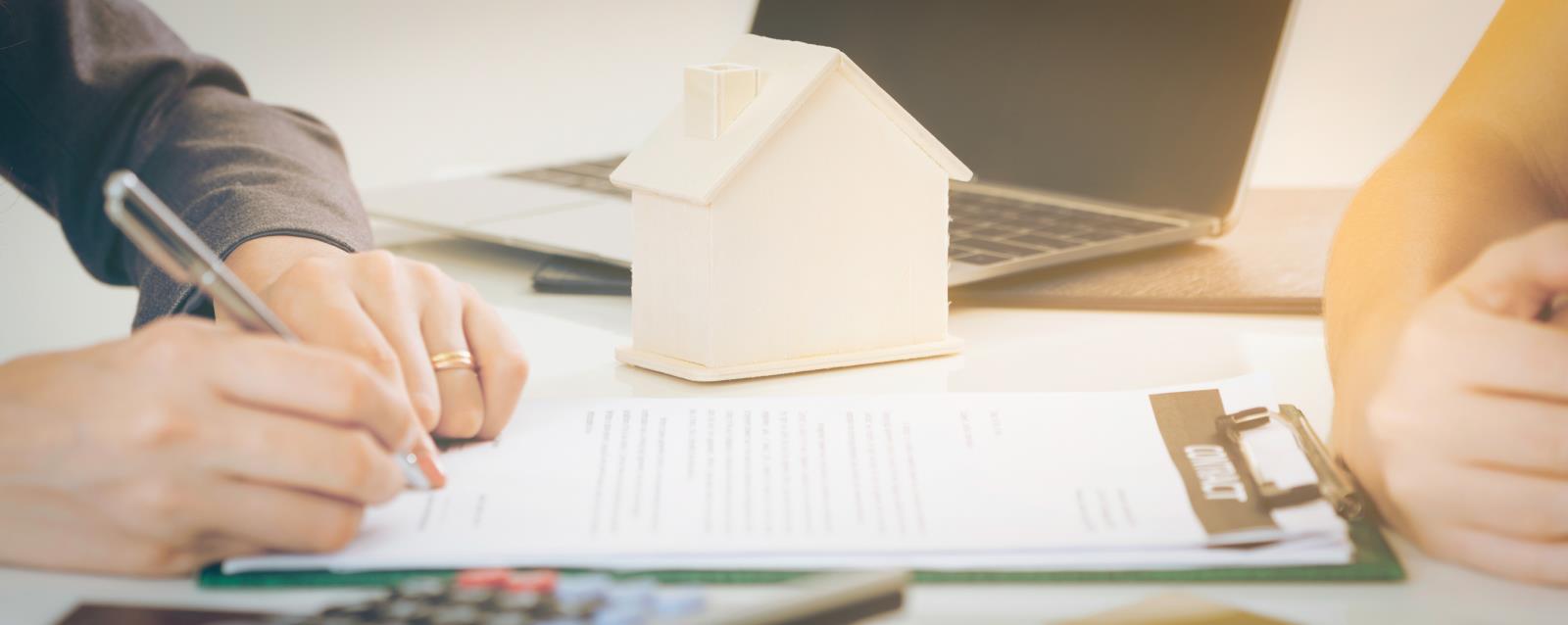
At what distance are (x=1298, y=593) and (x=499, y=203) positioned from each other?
31.3 inches

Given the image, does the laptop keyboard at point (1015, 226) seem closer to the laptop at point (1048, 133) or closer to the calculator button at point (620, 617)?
the laptop at point (1048, 133)

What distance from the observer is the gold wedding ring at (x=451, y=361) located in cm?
62

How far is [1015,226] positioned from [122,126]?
2.31 ft

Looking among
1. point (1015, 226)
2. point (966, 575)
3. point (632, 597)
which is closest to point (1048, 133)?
point (1015, 226)

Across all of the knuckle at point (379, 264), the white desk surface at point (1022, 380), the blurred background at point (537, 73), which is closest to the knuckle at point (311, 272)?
the knuckle at point (379, 264)

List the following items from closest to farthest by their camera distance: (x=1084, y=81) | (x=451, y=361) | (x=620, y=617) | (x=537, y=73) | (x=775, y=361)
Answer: (x=620, y=617)
(x=451, y=361)
(x=775, y=361)
(x=1084, y=81)
(x=537, y=73)

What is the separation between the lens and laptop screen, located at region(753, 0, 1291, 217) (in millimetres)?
1075

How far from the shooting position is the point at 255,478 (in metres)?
0.47

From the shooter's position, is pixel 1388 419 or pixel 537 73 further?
pixel 537 73

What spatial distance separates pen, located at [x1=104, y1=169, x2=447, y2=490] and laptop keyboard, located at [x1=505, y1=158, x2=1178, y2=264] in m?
0.48

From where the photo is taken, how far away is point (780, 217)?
0.71 metres

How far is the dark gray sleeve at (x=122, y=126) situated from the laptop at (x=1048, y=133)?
145 mm

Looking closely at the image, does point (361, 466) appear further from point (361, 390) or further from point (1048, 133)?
point (1048, 133)

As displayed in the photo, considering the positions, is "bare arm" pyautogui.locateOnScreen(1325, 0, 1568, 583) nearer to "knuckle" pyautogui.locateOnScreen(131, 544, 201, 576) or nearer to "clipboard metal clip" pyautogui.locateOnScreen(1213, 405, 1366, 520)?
"clipboard metal clip" pyautogui.locateOnScreen(1213, 405, 1366, 520)
